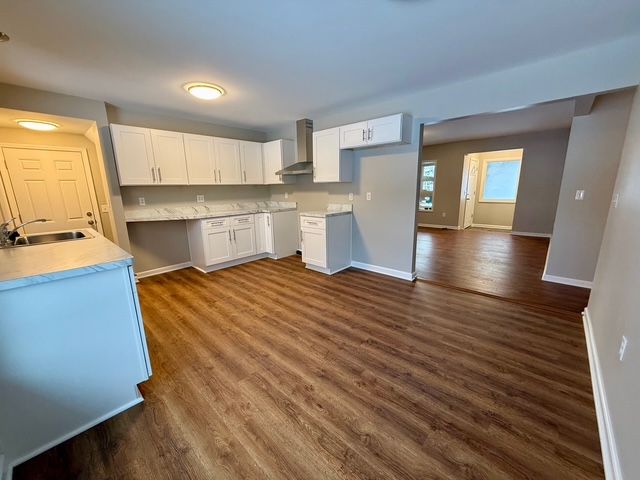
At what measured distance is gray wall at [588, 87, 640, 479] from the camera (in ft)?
3.62

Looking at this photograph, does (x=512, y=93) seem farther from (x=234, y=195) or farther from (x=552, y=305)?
(x=234, y=195)

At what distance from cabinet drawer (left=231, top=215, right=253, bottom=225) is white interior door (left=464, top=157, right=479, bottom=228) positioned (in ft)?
20.7

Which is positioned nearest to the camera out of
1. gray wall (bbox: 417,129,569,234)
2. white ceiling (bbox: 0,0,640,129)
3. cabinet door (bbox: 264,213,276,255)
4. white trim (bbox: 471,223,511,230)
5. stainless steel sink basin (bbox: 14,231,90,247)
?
white ceiling (bbox: 0,0,640,129)

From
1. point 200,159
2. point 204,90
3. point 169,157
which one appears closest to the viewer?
point 204,90

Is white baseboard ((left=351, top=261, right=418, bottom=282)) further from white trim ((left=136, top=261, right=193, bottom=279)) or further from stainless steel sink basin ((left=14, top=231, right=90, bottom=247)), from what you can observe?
stainless steel sink basin ((left=14, top=231, right=90, bottom=247))

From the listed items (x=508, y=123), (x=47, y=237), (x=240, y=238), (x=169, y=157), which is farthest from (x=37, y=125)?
(x=508, y=123)

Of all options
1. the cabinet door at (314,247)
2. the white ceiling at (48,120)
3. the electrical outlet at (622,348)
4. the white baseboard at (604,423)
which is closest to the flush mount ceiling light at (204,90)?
the white ceiling at (48,120)

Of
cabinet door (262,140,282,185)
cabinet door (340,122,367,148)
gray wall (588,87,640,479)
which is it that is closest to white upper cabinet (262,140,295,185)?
cabinet door (262,140,282,185)

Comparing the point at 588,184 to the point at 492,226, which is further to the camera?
the point at 492,226

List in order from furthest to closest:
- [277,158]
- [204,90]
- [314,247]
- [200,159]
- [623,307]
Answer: [277,158] < [200,159] < [314,247] < [204,90] < [623,307]

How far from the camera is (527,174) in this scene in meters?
6.25

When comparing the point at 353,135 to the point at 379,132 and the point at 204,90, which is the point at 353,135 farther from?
the point at 204,90

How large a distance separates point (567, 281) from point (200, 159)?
556 cm

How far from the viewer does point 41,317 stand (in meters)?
1.27
